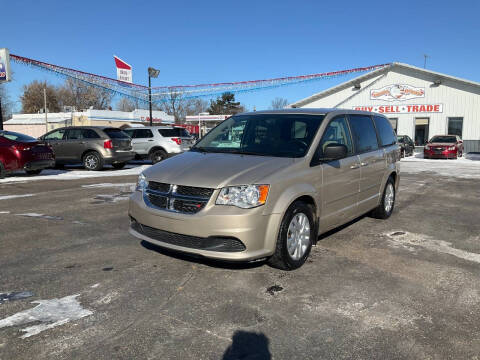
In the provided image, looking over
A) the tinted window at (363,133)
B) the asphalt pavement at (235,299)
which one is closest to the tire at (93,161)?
the asphalt pavement at (235,299)

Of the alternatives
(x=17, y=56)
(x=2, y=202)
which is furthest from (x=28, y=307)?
(x=17, y=56)

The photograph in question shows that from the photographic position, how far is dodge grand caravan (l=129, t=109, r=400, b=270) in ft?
11.5

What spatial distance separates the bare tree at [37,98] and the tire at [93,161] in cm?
5681

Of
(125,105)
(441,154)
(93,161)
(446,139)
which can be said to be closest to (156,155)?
(93,161)

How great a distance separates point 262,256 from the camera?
3576mm

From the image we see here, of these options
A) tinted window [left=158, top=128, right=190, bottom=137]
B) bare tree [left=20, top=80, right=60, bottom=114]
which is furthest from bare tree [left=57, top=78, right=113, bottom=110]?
tinted window [left=158, top=128, right=190, bottom=137]

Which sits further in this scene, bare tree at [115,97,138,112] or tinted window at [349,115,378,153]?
bare tree at [115,97,138,112]

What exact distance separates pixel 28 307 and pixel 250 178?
2202 millimetres

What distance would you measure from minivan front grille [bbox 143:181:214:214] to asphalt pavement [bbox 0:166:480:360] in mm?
705

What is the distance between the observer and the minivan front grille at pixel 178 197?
3.55m

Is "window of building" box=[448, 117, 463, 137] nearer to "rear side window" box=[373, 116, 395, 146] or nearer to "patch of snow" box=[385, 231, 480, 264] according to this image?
"rear side window" box=[373, 116, 395, 146]

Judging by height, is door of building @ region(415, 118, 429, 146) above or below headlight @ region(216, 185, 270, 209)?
above

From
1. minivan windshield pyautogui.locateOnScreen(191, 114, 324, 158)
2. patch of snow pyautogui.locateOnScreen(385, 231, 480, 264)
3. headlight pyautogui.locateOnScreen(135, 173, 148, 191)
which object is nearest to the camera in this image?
headlight pyautogui.locateOnScreen(135, 173, 148, 191)

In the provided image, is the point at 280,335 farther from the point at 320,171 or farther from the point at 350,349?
the point at 320,171
